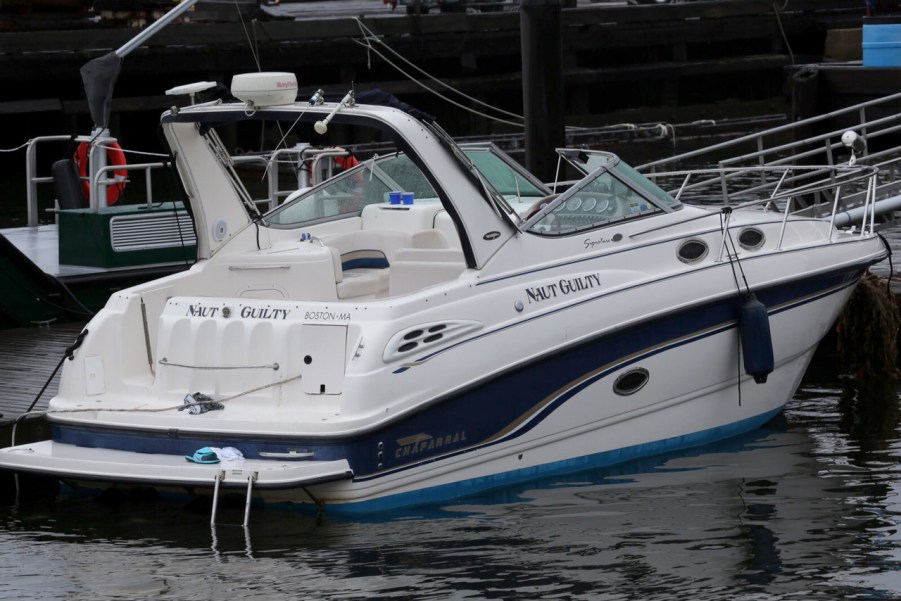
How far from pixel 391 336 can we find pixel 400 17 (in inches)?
796

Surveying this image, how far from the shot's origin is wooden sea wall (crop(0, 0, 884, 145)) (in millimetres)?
23859

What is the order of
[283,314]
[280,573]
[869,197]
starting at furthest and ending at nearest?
[869,197], [283,314], [280,573]

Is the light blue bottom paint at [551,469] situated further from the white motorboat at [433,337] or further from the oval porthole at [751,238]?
the oval porthole at [751,238]

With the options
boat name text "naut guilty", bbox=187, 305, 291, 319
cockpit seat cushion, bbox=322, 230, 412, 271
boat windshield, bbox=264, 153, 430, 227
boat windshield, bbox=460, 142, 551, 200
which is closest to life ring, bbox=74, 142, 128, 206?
boat windshield, bbox=264, 153, 430, 227

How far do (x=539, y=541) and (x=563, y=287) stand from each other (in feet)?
4.71

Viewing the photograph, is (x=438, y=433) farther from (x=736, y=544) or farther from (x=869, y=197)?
(x=869, y=197)

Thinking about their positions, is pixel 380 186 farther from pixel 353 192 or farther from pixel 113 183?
pixel 113 183

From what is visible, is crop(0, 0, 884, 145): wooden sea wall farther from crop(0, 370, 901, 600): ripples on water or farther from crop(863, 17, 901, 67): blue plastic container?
crop(0, 370, 901, 600): ripples on water

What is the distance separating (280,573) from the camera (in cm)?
641

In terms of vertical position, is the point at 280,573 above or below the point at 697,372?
below

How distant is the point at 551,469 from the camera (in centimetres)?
774

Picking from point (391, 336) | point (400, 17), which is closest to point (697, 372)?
point (391, 336)

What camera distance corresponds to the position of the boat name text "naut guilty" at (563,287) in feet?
24.6

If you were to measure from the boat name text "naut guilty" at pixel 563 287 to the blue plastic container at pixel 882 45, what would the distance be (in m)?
9.37
